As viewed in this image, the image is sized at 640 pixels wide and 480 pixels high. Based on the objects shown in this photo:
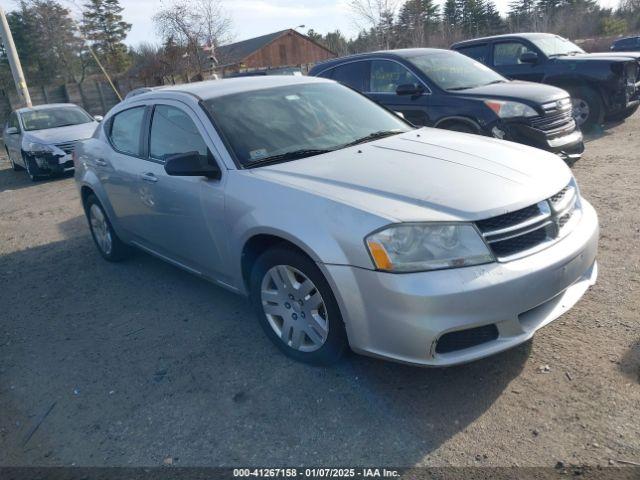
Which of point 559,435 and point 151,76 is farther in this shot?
point 151,76

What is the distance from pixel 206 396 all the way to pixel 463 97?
17.7 ft

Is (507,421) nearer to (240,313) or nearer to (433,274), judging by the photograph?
(433,274)

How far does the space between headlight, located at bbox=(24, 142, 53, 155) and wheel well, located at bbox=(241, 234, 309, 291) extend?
9.57m

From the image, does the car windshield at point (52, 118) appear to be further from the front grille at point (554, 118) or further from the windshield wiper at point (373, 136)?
the windshield wiper at point (373, 136)

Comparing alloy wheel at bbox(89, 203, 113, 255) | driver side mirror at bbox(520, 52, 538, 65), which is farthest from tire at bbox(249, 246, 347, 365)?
driver side mirror at bbox(520, 52, 538, 65)

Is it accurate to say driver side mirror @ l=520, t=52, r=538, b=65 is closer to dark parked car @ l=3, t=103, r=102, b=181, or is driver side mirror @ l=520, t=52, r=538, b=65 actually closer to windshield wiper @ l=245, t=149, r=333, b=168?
windshield wiper @ l=245, t=149, r=333, b=168

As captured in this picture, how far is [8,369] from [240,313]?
5.47ft

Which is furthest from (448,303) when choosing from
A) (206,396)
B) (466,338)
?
(206,396)

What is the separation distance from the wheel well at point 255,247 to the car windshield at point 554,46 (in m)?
8.77

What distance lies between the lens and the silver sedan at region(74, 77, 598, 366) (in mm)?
2658

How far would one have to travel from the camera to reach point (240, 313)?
418 cm

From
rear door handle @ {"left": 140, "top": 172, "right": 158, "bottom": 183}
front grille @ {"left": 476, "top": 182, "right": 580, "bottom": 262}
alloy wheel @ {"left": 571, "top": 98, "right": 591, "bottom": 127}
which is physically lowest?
alloy wheel @ {"left": 571, "top": 98, "right": 591, "bottom": 127}

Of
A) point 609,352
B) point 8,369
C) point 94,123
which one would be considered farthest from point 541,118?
point 94,123

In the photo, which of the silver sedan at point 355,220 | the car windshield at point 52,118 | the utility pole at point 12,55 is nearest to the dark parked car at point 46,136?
the car windshield at point 52,118
